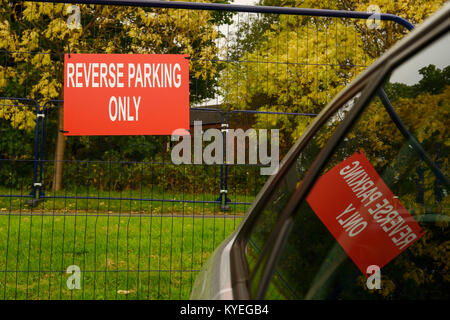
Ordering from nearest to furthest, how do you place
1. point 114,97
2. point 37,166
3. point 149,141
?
point 114,97 → point 149,141 → point 37,166

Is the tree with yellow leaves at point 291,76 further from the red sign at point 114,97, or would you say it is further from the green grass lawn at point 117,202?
the green grass lawn at point 117,202

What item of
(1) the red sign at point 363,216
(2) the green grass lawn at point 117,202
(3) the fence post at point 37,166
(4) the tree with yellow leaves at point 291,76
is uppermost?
(4) the tree with yellow leaves at point 291,76

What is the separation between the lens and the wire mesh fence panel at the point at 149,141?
373 cm

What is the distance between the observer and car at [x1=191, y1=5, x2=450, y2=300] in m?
1.17

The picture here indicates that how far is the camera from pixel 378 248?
1.57m

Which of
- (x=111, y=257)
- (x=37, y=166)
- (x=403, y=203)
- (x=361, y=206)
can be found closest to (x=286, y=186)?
(x=361, y=206)

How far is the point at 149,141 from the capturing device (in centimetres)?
362

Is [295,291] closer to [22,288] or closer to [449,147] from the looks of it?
[449,147]

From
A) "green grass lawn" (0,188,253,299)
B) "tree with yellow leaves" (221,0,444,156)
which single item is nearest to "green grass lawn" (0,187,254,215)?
"green grass lawn" (0,188,253,299)

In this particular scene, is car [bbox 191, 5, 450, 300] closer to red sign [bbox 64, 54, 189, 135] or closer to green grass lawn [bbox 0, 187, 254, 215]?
red sign [bbox 64, 54, 189, 135]

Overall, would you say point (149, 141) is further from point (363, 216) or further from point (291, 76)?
point (363, 216)

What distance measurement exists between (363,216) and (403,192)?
33cm

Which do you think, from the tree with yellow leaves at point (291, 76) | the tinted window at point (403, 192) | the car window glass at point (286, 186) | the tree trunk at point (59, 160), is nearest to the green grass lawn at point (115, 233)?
the tree trunk at point (59, 160)
